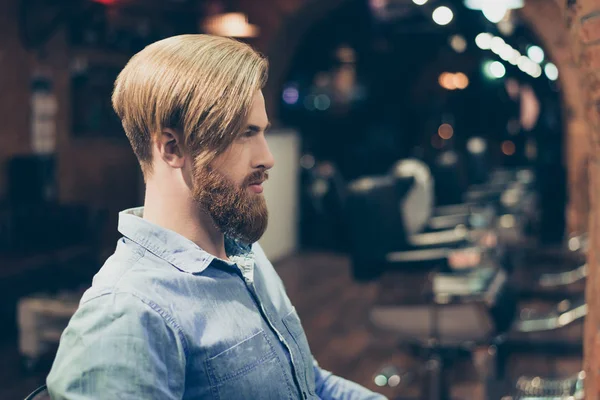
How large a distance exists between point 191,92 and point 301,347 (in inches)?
18.0

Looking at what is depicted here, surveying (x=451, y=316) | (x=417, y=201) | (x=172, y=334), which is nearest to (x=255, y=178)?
(x=172, y=334)

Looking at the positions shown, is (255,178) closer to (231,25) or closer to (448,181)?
(448,181)

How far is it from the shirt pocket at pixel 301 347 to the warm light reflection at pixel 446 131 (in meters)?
10.3

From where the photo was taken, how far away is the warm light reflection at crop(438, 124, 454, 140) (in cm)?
1139

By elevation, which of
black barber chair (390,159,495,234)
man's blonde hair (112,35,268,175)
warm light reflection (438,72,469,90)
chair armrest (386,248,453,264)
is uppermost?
warm light reflection (438,72,469,90)

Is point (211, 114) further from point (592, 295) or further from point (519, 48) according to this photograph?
point (519, 48)

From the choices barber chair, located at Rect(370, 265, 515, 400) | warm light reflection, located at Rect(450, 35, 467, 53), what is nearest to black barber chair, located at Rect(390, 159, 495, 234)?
barber chair, located at Rect(370, 265, 515, 400)

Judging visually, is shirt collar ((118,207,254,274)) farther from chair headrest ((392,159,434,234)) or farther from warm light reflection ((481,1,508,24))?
warm light reflection ((481,1,508,24))

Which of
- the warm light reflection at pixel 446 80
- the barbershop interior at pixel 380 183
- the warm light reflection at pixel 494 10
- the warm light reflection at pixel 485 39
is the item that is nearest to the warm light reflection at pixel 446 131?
the barbershop interior at pixel 380 183

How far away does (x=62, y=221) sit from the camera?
6234 mm

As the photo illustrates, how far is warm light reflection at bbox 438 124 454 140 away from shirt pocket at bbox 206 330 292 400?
10.4m

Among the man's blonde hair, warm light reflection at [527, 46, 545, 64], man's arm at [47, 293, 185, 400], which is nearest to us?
man's arm at [47, 293, 185, 400]

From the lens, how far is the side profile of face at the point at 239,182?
44.3 inches

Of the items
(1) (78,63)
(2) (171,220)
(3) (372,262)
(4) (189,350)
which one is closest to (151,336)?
(4) (189,350)
